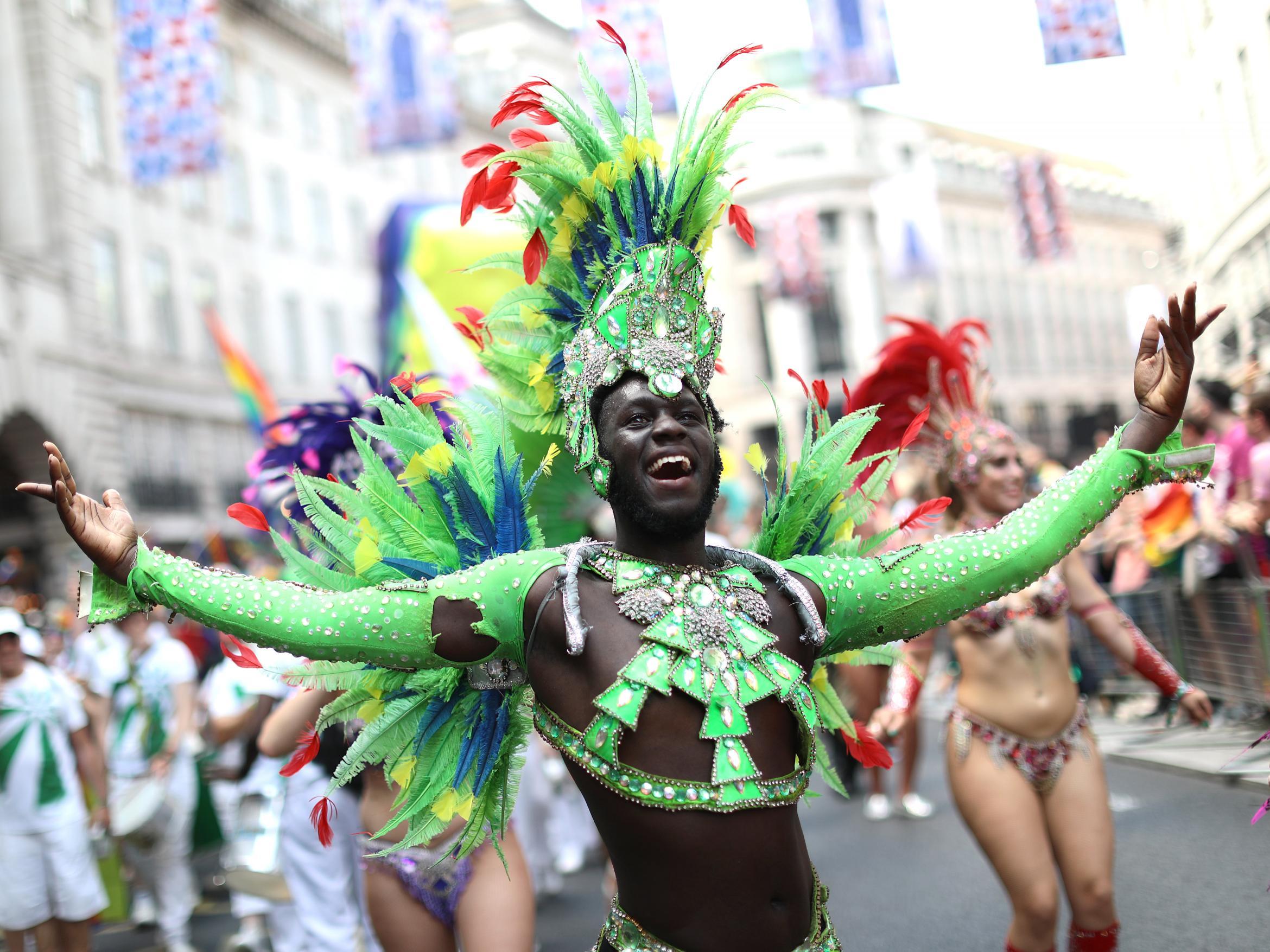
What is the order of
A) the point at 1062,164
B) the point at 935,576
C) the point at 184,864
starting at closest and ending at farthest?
the point at 935,576, the point at 184,864, the point at 1062,164

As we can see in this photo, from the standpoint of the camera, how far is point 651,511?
2.64 m

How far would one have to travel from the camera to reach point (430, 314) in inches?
547

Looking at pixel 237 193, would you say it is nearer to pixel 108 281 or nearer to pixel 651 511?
pixel 108 281

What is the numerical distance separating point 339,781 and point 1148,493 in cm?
848

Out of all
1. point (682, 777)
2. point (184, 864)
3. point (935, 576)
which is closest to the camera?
point (682, 777)

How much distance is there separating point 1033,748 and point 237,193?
31.6m

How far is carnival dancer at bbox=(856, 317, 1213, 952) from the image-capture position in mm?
4164

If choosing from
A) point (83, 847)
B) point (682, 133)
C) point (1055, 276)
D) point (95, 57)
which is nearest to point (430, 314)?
point (83, 847)

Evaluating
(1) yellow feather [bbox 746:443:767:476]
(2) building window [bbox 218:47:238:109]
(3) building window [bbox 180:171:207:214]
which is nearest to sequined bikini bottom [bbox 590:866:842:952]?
(1) yellow feather [bbox 746:443:767:476]

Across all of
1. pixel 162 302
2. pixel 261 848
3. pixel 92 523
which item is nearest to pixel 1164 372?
pixel 92 523

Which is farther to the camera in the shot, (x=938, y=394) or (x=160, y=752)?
(x=160, y=752)

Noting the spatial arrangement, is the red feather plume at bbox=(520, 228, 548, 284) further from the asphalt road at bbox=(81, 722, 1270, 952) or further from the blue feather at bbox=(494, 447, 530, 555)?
the asphalt road at bbox=(81, 722, 1270, 952)

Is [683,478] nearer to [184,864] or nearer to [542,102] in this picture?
[542,102]

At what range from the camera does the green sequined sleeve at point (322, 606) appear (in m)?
2.54
